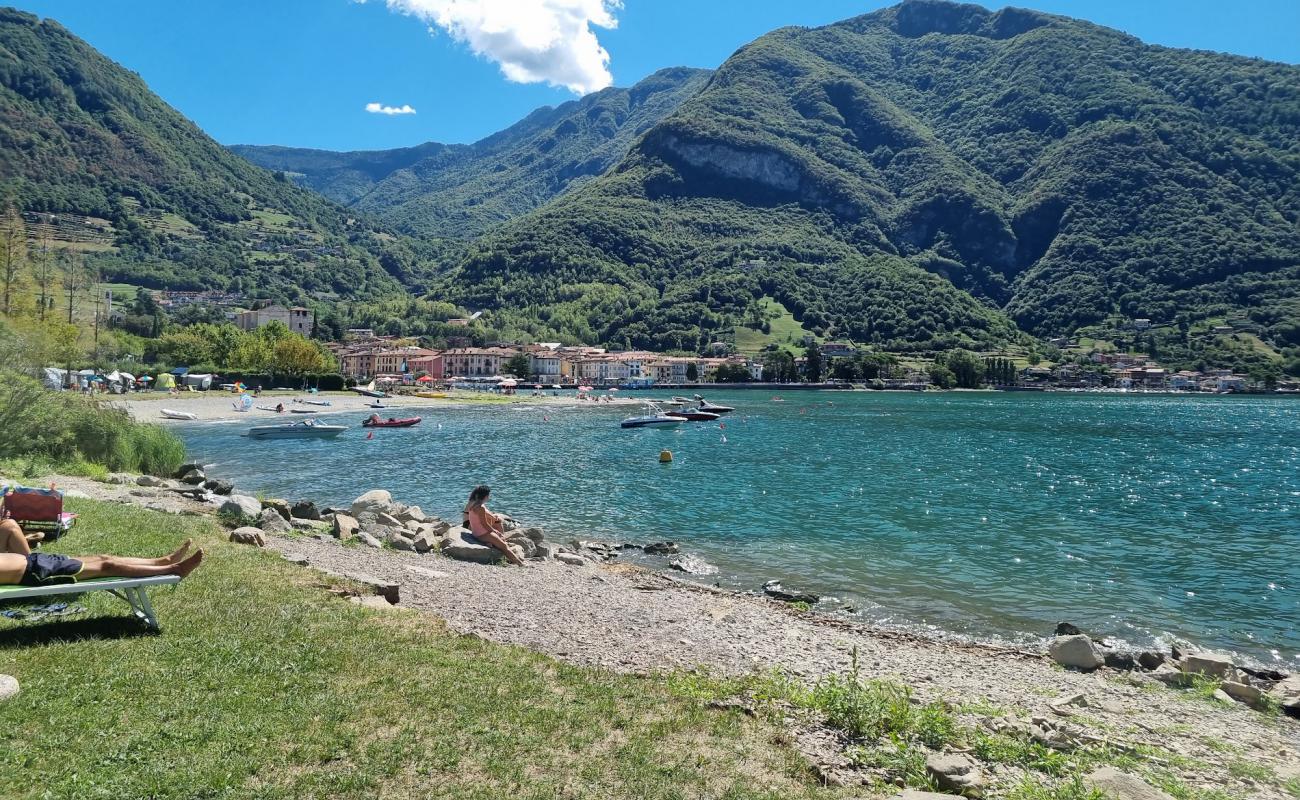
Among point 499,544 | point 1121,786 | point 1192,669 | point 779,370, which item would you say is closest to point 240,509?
point 499,544

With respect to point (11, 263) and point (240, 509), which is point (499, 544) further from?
point (11, 263)

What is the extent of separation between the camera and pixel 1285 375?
517 ft

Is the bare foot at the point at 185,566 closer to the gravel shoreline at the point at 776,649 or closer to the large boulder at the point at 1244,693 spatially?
the gravel shoreline at the point at 776,649

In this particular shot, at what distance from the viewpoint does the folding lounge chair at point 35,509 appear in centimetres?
892

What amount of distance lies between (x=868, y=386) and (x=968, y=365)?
22.0 m

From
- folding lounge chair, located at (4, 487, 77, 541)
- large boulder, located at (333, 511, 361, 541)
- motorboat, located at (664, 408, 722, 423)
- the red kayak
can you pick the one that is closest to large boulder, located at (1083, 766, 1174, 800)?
folding lounge chair, located at (4, 487, 77, 541)

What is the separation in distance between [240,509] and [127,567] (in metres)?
10.3

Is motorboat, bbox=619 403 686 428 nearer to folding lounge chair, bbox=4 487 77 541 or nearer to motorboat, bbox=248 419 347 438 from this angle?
motorboat, bbox=248 419 347 438

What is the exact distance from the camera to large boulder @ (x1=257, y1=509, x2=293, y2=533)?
615 inches

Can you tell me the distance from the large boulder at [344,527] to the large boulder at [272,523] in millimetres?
957

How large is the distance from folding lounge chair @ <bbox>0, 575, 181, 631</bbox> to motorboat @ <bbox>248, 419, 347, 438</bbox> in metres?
46.1

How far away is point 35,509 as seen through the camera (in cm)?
911

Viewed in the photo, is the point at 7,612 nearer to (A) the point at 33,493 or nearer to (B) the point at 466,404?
(A) the point at 33,493

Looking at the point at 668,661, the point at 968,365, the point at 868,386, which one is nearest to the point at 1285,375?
the point at 968,365
